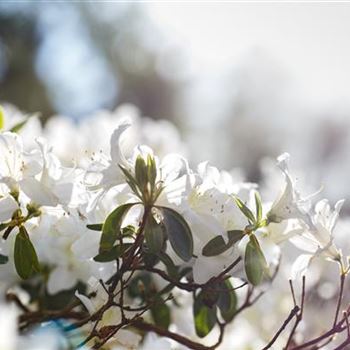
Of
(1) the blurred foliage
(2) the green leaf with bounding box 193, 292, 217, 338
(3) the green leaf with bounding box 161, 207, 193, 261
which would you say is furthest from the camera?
(1) the blurred foliage

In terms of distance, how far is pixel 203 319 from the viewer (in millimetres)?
765

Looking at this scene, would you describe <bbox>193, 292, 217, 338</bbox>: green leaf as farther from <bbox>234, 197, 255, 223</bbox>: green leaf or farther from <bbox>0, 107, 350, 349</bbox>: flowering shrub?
<bbox>234, 197, 255, 223</bbox>: green leaf

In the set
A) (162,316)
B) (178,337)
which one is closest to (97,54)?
(162,316)

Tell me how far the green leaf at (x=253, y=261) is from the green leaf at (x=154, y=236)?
0.07 metres

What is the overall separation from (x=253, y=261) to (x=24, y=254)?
0.18 m

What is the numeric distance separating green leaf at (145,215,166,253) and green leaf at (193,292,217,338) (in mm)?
198

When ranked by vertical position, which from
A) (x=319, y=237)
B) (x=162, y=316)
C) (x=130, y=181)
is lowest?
(x=162, y=316)

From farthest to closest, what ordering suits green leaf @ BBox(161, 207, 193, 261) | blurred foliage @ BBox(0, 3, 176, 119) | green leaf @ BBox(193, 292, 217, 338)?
blurred foliage @ BBox(0, 3, 176, 119), green leaf @ BBox(193, 292, 217, 338), green leaf @ BBox(161, 207, 193, 261)

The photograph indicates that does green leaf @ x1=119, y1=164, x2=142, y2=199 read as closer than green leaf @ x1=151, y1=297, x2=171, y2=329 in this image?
Yes

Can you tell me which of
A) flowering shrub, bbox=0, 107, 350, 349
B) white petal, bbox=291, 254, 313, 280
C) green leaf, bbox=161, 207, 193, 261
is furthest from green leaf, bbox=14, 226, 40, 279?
white petal, bbox=291, 254, 313, 280

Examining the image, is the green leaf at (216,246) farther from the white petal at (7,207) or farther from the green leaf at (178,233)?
the white petal at (7,207)

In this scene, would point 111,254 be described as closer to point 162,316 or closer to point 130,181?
point 130,181

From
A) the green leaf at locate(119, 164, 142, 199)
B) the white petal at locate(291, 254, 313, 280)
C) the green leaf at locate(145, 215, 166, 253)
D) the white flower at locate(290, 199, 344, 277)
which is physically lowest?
the white petal at locate(291, 254, 313, 280)

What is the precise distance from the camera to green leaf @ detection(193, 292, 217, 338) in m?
0.76
